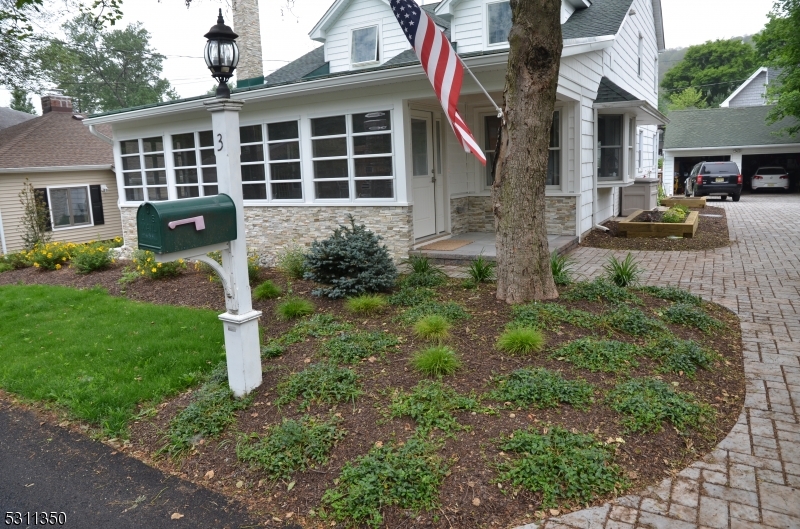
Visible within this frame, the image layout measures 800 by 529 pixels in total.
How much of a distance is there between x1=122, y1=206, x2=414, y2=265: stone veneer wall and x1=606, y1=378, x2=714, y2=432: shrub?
5208 millimetres

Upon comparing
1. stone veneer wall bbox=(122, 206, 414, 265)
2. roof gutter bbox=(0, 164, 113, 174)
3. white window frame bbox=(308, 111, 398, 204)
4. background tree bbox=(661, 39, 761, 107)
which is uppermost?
background tree bbox=(661, 39, 761, 107)

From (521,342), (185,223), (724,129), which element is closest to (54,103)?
(185,223)

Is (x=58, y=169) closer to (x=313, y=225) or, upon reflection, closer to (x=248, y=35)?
(x=248, y=35)

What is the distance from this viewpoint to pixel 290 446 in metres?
3.49

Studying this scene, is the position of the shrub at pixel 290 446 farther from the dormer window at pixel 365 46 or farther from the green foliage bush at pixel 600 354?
the dormer window at pixel 365 46

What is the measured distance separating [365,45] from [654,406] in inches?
522

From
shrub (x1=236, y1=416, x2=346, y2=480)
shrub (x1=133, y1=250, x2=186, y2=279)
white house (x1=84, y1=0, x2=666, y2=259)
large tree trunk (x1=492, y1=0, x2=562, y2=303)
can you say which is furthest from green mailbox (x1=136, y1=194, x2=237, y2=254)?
shrub (x1=133, y1=250, x2=186, y2=279)

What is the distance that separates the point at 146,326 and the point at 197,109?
5432mm

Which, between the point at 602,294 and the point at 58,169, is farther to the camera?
the point at 58,169

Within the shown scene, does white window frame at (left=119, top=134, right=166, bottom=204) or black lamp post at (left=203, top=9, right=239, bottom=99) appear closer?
black lamp post at (left=203, top=9, right=239, bottom=99)

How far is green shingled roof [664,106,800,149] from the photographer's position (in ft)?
84.4

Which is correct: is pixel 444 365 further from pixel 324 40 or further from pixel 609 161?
pixel 324 40

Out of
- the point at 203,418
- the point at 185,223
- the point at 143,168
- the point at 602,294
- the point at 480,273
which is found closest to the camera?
the point at 185,223

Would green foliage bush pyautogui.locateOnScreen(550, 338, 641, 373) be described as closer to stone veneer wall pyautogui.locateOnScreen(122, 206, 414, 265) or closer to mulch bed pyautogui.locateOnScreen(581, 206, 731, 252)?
stone veneer wall pyautogui.locateOnScreen(122, 206, 414, 265)
